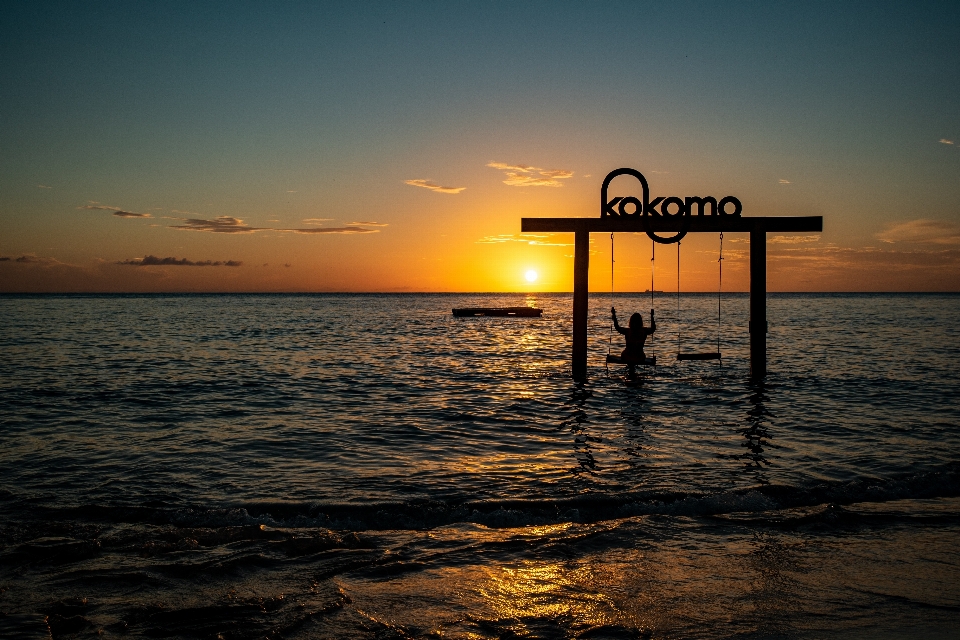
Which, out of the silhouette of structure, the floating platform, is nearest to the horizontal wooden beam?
the silhouette of structure

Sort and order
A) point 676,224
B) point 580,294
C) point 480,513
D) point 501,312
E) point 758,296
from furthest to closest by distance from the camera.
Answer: point 501,312 → point 580,294 → point 758,296 → point 676,224 → point 480,513

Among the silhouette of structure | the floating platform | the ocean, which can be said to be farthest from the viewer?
the floating platform

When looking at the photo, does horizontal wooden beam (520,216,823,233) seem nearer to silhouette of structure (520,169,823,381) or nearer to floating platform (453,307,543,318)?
silhouette of structure (520,169,823,381)

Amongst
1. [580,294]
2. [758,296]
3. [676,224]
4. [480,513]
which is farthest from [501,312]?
[480,513]

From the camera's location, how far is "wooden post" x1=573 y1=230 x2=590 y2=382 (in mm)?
17906

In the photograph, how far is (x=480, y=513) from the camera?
7746mm

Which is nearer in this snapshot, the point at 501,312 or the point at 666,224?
the point at 666,224

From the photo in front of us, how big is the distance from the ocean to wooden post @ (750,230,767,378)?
1381mm

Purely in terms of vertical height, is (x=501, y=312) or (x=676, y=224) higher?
(x=676, y=224)

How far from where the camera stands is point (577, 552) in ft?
21.1

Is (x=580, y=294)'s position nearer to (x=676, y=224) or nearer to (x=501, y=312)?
(x=676, y=224)

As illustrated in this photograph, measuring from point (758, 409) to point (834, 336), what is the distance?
29.0m

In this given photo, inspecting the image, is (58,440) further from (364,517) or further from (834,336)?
(834,336)

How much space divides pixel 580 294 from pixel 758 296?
192 inches
